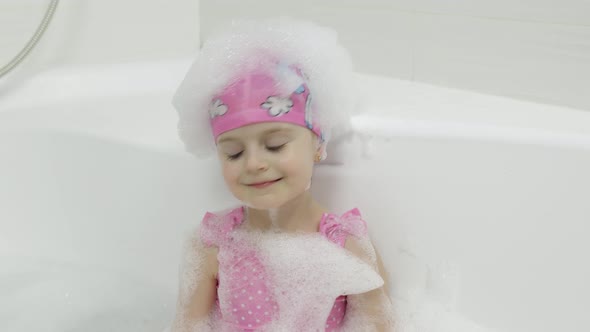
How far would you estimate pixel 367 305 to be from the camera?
0.93 m

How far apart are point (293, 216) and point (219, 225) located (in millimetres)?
127

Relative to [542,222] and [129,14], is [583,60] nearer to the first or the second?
[542,222]

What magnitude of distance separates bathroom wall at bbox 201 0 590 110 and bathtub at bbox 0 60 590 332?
35 mm

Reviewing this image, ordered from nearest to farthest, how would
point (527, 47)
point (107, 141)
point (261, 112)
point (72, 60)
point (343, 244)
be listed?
Result: point (261, 112)
point (343, 244)
point (527, 47)
point (107, 141)
point (72, 60)

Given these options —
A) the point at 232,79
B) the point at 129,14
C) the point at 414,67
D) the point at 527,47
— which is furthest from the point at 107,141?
the point at 527,47

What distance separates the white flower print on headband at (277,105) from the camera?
817mm

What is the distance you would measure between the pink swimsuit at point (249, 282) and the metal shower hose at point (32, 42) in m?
0.53

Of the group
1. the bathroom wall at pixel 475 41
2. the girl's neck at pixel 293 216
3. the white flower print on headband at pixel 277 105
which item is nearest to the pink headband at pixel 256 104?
the white flower print on headband at pixel 277 105

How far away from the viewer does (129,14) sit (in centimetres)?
136

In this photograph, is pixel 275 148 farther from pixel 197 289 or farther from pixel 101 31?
pixel 101 31

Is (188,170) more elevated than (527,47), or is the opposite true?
(527,47)

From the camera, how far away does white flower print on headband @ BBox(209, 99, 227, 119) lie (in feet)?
2.74

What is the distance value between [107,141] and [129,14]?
1.09ft

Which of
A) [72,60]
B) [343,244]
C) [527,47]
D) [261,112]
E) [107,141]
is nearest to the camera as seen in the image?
[261,112]
